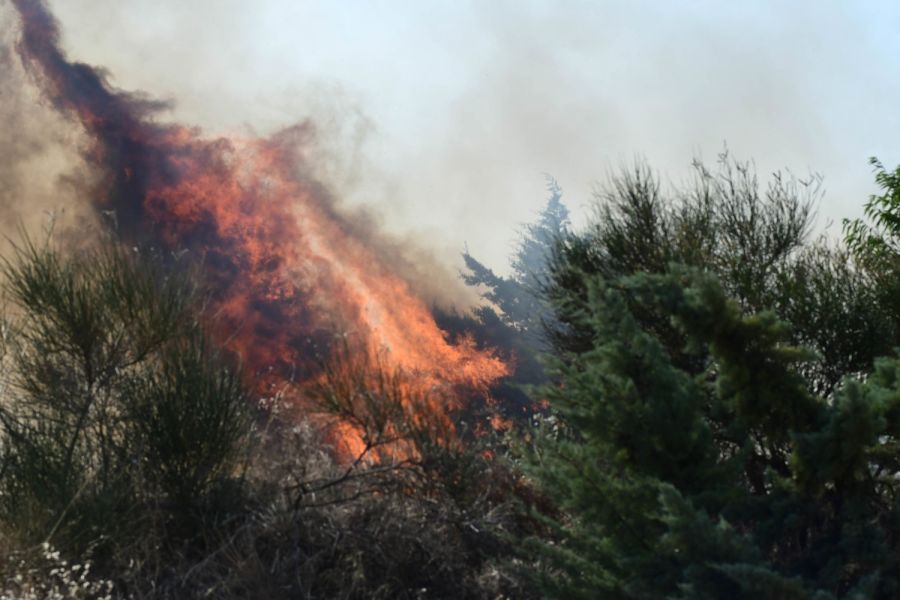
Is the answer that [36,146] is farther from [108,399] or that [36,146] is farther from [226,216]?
[108,399]

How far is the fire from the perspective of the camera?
26250 millimetres

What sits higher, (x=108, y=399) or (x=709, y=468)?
(x=108, y=399)

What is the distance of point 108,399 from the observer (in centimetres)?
888

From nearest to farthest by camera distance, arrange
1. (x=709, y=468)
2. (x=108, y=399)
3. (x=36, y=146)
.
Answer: (x=709, y=468) → (x=108, y=399) → (x=36, y=146)

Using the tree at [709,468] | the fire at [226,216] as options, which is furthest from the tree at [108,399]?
the fire at [226,216]

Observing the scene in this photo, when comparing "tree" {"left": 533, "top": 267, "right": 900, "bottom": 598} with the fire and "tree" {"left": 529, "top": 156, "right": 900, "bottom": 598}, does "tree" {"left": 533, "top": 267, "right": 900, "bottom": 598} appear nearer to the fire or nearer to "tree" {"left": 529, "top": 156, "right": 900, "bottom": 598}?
"tree" {"left": 529, "top": 156, "right": 900, "bottom": 598}

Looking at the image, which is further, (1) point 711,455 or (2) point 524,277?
(2) point 524,277

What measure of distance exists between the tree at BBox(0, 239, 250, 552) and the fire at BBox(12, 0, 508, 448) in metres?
16.1

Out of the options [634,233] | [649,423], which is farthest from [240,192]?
[649,423]

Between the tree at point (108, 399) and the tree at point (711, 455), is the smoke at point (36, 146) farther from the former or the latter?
the tree at point (711, 455)

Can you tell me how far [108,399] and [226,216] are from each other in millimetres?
19095

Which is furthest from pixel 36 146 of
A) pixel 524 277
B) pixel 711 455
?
pixel 711 455

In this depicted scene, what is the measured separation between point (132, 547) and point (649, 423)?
4.44 meters

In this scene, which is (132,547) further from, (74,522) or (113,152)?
(113,152)
